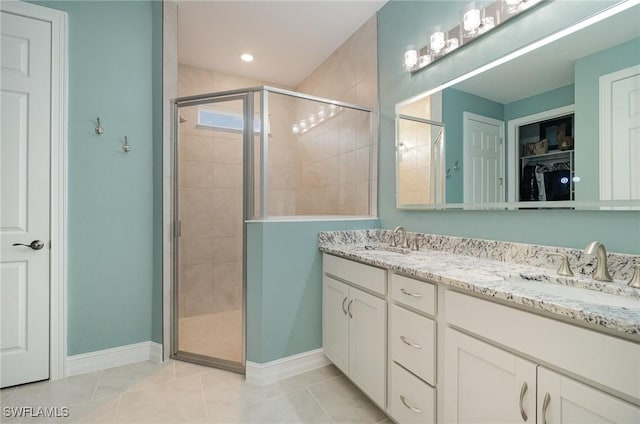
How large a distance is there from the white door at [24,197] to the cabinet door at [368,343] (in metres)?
2.02

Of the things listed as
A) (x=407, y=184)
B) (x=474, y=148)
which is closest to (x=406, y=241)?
(x=407, y=184)

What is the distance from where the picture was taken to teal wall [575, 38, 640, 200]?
1175mm

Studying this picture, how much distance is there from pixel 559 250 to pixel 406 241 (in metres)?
0.91

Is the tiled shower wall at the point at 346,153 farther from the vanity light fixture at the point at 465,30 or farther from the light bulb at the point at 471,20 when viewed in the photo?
the light bulb at the point at 471,20

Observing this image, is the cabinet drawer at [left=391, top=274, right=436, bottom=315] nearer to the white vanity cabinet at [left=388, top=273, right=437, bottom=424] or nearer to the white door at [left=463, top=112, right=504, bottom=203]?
the white vanity cabinet at [left=388, top=273, right=437, bottom=424]

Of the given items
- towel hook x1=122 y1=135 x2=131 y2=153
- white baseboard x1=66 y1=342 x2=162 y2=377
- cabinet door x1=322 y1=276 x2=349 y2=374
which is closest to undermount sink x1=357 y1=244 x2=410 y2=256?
cabinet door x1=322 y1=276 x2=349 y2=374

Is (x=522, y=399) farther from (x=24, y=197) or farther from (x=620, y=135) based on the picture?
(x=24, y=197)

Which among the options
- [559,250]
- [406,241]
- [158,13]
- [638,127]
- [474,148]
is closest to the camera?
[638,127]

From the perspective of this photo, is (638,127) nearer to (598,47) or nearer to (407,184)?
(598,47)

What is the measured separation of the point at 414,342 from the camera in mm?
1333

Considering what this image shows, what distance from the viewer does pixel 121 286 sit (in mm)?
2170

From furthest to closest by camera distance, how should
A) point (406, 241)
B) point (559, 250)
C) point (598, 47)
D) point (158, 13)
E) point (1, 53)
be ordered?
point (158, 13), point (406, 241), point (1, 53), point (559, 250), point (598, 47)

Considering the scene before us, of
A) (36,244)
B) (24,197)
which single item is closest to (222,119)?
(24,197)

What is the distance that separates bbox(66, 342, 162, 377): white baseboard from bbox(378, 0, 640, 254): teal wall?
6.71 ft
